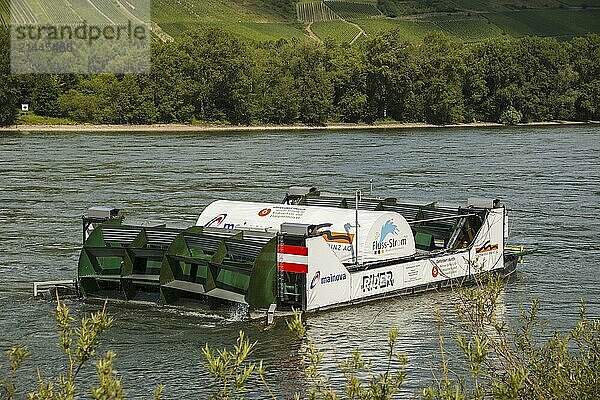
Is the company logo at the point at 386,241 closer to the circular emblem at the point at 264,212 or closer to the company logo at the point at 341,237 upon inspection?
the company logo at the point at 341,237

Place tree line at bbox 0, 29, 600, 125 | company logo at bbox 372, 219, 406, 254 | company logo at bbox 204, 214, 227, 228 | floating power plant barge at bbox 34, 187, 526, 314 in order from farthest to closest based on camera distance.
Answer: tree line at bbox 0, 29, 600, 125 → company logo at bbox 204, 214, 227, 228 → company logo at bbox 372, 219, 406, 254 → floating power plant barge at bbox 34, 187, 526, 314

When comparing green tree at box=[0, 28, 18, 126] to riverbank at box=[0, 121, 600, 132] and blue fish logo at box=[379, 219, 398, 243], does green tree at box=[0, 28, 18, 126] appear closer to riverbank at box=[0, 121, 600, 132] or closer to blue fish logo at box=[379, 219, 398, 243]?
riverbank at box=[0, 121, 600, 132]

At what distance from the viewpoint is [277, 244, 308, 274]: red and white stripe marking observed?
76.2ft

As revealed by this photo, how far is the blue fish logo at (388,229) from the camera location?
1033 inches

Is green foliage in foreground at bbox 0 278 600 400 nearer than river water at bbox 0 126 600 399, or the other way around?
green foliage in foreground at bbox 0 278 600 400

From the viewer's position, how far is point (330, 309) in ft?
80.0

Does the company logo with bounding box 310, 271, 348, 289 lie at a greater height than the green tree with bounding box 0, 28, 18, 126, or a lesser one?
lesser

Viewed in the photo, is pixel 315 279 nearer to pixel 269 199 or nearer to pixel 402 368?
pixel 402 368

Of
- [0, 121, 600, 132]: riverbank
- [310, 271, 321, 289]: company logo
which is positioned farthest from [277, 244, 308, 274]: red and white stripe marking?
[0, 121, 600, 132]: riverbank

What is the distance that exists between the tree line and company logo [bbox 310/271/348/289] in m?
91.5

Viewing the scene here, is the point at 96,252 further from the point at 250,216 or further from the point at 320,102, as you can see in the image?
the point at 320,102

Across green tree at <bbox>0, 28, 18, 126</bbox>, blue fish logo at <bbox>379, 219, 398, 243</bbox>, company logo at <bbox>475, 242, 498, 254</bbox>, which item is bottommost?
company logo at <bbox>475, 242, 498, 254</bbox>

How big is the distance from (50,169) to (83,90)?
57203 mm

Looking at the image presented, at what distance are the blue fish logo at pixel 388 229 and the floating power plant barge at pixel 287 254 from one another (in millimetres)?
24
